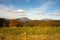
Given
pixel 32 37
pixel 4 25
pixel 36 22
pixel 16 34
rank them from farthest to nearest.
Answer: pixel 36 22, pixel 4 25, pixel 16 34, pixel 32 37

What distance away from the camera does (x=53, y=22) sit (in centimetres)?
688

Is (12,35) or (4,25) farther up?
(4,25)

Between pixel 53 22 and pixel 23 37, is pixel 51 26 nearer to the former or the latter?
pixel 53 22

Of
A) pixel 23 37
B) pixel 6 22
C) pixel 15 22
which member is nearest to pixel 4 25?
pixel 6 22

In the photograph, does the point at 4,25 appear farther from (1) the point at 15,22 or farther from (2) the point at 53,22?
(2) the point at 53,22

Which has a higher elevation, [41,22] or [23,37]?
[41,22]

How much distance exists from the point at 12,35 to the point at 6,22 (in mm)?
1348

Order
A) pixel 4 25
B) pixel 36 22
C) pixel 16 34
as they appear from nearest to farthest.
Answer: pixel 16 34 < pixel 4 25 < pixel 36 22

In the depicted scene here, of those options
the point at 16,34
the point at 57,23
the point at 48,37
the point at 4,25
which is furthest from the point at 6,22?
the point at 57,23

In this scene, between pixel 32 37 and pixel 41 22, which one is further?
pixel 41 22

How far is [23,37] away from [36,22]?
2057 millimetres

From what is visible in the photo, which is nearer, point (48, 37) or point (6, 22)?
point (48, 37)

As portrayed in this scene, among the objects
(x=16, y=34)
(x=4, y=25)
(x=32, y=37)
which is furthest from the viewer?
(x=4, y=25)

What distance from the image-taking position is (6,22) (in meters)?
6.10
